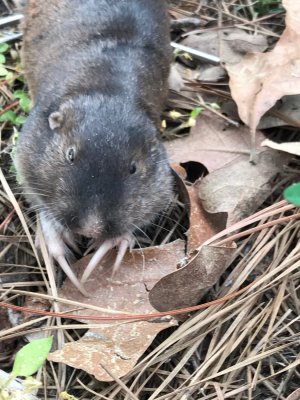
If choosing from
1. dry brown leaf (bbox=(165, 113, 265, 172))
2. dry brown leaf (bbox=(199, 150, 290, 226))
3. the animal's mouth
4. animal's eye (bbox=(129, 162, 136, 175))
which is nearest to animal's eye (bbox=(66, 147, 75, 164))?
animal's eye (bbox=(129, 162, 136, 175))

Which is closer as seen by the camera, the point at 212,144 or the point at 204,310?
the point at 204,310

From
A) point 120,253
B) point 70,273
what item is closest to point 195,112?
point 120,253

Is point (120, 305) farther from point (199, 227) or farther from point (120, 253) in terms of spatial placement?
point (199, 227)

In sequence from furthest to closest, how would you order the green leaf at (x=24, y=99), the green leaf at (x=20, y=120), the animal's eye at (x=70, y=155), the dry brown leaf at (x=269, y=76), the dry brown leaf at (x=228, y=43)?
the dry brown leaf at (x=228, y=43) < the green leaf at (x=24, y=99) < the green leaf at (x=20, y=120) < the dry brown leaf at (x=269, y=76) < the animal's eye at (x=70, y=155)

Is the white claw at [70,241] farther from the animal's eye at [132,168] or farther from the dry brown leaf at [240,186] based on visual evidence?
the dry brown leaf at [240,186]

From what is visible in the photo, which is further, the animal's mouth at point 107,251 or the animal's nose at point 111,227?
the animal's mouth at point 107,251

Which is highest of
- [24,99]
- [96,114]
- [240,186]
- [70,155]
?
[96,114]

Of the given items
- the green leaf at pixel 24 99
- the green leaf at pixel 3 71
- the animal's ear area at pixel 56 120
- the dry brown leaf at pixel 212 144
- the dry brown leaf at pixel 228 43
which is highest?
the animal's ear area at pixel 56 120

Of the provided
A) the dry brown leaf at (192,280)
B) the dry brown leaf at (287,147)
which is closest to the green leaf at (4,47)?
the dry brown leaf at (287,147)
